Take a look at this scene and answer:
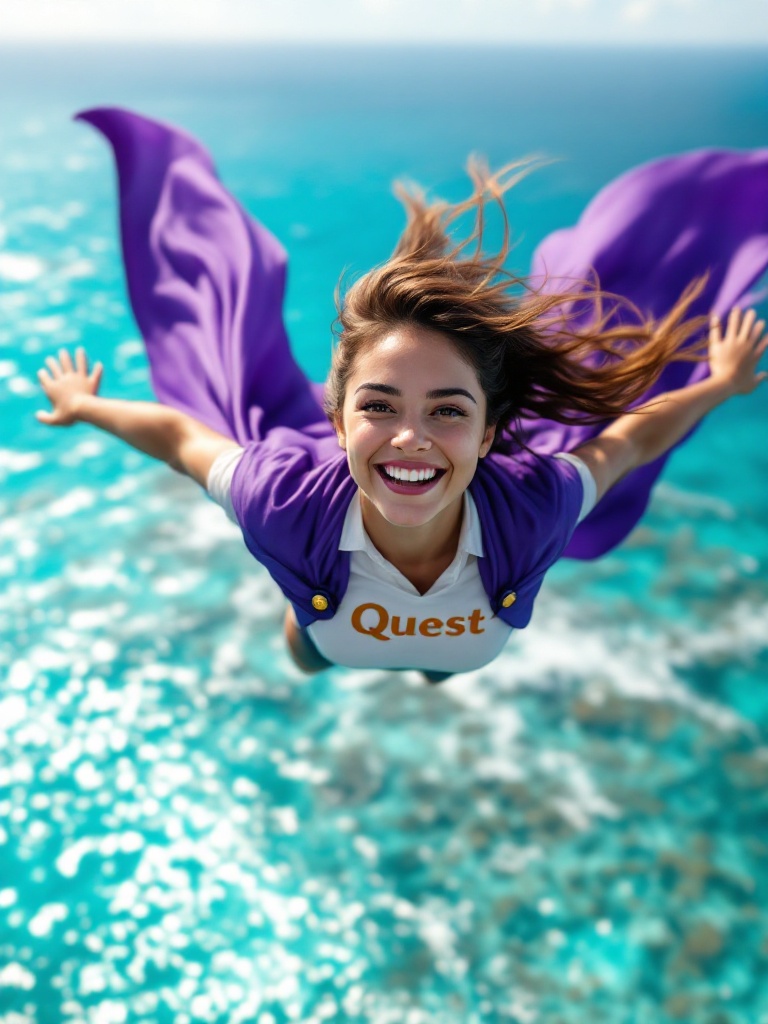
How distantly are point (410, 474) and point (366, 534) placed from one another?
32cm

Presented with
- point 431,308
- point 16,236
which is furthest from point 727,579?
point 16,236

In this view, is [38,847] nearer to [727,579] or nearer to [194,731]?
[194,731]

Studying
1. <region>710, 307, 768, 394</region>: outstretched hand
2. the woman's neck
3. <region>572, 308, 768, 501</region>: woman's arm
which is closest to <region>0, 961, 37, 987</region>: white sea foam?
the woman's neck

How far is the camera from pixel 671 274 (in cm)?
329

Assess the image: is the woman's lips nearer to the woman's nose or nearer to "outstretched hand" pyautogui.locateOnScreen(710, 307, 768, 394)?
the woman's nose

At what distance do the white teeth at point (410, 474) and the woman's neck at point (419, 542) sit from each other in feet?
0.69

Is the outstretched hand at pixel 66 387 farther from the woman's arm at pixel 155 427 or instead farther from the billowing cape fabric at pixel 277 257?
the billowing cape fabric at pixel 277 257

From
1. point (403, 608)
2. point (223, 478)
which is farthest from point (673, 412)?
point (223, 478)

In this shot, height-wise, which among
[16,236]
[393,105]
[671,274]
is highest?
[671,274]

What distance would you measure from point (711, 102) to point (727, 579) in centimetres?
2299

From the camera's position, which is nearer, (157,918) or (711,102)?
(157,918)

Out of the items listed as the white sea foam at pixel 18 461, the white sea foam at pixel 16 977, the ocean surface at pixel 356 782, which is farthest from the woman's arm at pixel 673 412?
the white sea foam at pixel 18 461

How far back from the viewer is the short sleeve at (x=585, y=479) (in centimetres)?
247

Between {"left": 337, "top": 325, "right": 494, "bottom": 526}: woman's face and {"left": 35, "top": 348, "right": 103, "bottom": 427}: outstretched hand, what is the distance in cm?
110
